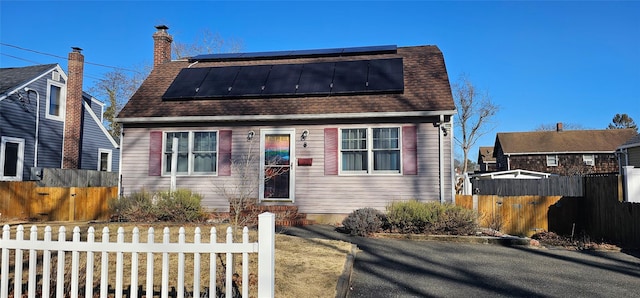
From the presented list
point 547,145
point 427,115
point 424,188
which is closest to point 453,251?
point 424,188

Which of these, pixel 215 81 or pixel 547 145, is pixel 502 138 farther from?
pixel 215 81

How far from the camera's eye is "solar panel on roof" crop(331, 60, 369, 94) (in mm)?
12367

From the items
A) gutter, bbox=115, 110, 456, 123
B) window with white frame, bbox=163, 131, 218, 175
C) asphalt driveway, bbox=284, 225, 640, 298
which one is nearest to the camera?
asphalt driveway, bbox=284, 225, 640, 298

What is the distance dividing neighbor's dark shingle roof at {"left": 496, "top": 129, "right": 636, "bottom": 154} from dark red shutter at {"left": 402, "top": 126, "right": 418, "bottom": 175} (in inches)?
1130

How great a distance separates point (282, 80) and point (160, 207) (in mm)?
5602

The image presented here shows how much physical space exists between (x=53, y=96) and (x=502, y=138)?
115 ft

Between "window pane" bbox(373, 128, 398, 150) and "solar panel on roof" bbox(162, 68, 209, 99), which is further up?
"solar panel on roof" bbox(162, 68, 209, 99)

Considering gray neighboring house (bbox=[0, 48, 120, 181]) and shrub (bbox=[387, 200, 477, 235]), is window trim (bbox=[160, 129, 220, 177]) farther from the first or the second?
gray neighboring house (bbox=[0, 48, 120, 181])

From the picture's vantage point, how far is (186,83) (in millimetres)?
13812

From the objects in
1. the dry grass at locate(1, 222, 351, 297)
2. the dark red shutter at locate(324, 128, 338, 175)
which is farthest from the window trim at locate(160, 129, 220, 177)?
the dry grass at locate(1, 222, 351, 297)

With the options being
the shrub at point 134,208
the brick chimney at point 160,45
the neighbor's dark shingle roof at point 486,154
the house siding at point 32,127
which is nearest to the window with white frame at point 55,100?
the house siding at point 32,127

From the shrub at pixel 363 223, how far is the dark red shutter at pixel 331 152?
2258mm

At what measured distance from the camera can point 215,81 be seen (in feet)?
45.1

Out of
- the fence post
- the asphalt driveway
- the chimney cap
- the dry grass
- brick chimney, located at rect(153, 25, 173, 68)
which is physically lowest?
the asphalt driveway
